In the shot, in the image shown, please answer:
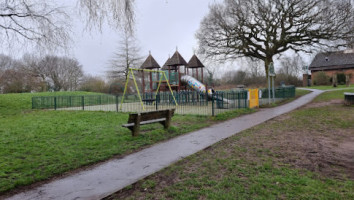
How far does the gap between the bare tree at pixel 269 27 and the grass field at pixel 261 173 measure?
16.8 metres

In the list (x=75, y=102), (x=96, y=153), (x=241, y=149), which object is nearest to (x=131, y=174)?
(x=96, y=153)

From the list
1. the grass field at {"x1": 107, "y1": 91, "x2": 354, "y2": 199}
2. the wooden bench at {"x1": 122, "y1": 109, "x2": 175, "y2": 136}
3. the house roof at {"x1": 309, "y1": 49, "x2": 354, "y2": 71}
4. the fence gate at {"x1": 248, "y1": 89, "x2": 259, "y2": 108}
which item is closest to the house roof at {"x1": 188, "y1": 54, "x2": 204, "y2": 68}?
the fence gate at {"x1": 248, "y1": 89, "x2": 259, "y2": 108}

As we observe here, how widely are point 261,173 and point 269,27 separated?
20.4 metres

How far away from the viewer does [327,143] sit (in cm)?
550

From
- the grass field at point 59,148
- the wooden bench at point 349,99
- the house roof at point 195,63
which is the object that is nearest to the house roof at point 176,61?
the house roof at point 195,63

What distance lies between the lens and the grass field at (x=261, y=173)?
3.02 meters

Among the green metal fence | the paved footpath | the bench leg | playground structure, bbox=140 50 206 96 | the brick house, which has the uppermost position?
the brick house

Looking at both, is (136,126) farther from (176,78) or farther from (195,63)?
(195,63)

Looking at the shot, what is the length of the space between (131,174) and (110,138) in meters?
2.85

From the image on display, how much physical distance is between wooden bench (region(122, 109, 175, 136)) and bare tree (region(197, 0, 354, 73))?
51.2ft

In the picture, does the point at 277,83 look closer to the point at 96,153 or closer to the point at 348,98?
the point at 348,98

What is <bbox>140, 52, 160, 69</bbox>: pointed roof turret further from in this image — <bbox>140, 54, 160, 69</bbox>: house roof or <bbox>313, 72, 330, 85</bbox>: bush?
<bbox>313, 72, 330, 85</bbox>: bush

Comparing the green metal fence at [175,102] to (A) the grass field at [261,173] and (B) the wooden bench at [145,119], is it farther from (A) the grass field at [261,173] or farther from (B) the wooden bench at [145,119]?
(A) the grass field at [261,173]

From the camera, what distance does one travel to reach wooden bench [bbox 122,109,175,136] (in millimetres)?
6469
